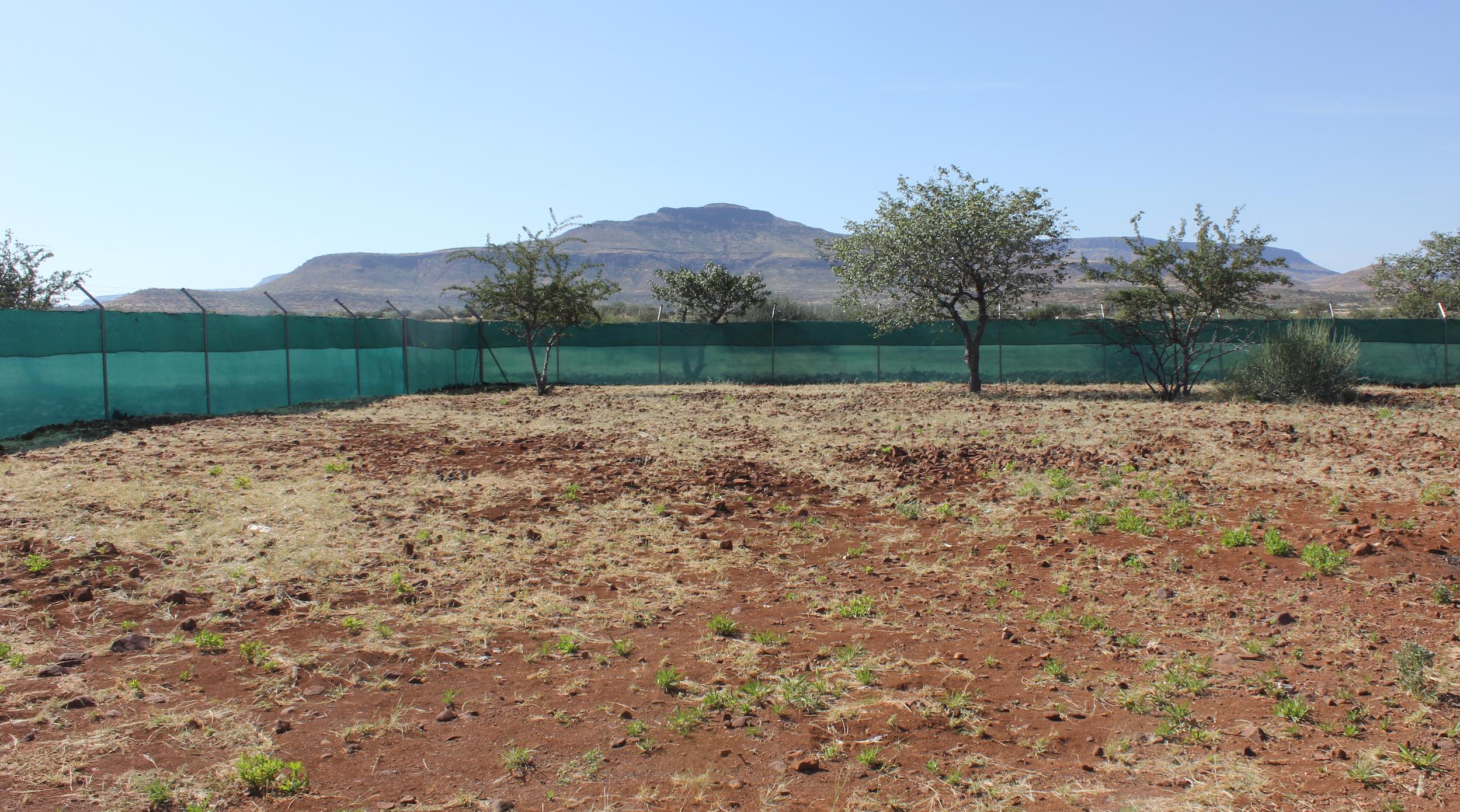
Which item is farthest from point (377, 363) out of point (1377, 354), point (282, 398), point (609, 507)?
point (1377, 354)

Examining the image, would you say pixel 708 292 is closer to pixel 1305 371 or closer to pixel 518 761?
pixel 1305 371

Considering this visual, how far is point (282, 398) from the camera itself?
1702cm

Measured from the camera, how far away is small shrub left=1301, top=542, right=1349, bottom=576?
5.85m

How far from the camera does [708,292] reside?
32.0 m

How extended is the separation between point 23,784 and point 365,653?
158 cm

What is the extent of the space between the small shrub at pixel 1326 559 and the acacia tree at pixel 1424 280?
25250mm

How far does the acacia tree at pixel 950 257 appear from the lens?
744 inches

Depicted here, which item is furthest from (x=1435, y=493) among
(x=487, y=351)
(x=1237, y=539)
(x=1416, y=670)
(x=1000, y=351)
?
(x=487, y=351)

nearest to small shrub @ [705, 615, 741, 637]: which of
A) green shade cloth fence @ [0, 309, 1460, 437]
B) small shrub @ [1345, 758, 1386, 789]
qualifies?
small shrub @ [1345, 758, 1386, 789]

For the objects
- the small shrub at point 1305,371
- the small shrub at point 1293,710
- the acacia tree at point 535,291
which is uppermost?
the acacia tree at point 535,291

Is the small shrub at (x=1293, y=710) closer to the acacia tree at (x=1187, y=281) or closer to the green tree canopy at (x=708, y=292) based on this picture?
the acacia tree at (x=1187, y=281)

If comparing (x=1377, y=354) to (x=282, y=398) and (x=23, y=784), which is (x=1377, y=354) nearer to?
(x=282, y=398)

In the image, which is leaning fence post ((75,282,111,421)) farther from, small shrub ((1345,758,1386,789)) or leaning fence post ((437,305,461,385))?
small shrub ((1345,758,1386,789))

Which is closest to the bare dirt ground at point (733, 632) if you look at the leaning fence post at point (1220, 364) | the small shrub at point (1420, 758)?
the small shrub at point (1420, 758)
